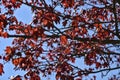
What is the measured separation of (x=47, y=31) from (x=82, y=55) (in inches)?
66.3

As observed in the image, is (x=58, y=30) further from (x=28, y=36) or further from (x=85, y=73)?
(x=85, y=73)

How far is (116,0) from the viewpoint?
8008 millimetres

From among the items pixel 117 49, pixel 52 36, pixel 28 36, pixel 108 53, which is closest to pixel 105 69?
pixel 108 53

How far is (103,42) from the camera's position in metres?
7.93

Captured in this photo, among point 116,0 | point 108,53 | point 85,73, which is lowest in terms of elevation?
point 85,73

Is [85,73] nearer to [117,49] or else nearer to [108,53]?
[108,53]

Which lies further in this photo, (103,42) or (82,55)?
(82,55)

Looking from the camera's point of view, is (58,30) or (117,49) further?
(117,49)

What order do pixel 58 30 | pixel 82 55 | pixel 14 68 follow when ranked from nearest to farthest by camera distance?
pixel 58 30 < pixel 14 68 < pixel 82 55

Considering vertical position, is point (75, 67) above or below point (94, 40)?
below

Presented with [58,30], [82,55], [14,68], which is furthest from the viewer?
[82,55]

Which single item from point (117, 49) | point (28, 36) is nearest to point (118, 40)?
point (117, 49)

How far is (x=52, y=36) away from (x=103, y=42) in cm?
145

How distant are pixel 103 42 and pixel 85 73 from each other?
102 cm
